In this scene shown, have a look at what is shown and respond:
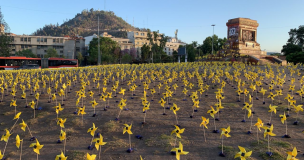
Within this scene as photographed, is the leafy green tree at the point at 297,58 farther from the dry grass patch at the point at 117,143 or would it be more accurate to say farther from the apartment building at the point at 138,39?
the apartment building at the point at 138,39

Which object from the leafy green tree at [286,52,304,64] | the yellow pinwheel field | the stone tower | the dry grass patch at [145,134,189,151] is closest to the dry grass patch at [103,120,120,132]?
the yellow pinwheel field

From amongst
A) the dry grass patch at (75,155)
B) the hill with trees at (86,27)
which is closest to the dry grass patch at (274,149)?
the dry grass patch at (75,155)

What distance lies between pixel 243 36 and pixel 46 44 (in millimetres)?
56462

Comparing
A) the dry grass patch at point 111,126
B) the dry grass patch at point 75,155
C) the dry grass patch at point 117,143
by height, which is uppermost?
the dry grass patch at point 111,126

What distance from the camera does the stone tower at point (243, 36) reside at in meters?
33.8

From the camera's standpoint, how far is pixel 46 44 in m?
64.9

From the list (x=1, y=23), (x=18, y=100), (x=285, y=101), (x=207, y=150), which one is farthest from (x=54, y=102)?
(x=1, y=23)

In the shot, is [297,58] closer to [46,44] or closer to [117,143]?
[117,143]

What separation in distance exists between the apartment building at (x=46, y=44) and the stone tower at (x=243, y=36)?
47.6 metres

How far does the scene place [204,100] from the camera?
943cm

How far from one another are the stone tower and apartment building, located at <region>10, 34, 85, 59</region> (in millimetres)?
47603

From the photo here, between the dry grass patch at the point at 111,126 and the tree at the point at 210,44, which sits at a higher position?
the tree at the point at 210,44

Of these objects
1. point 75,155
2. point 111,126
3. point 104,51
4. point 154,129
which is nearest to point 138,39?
point 104,51

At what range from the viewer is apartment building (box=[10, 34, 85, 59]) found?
62969 mm
